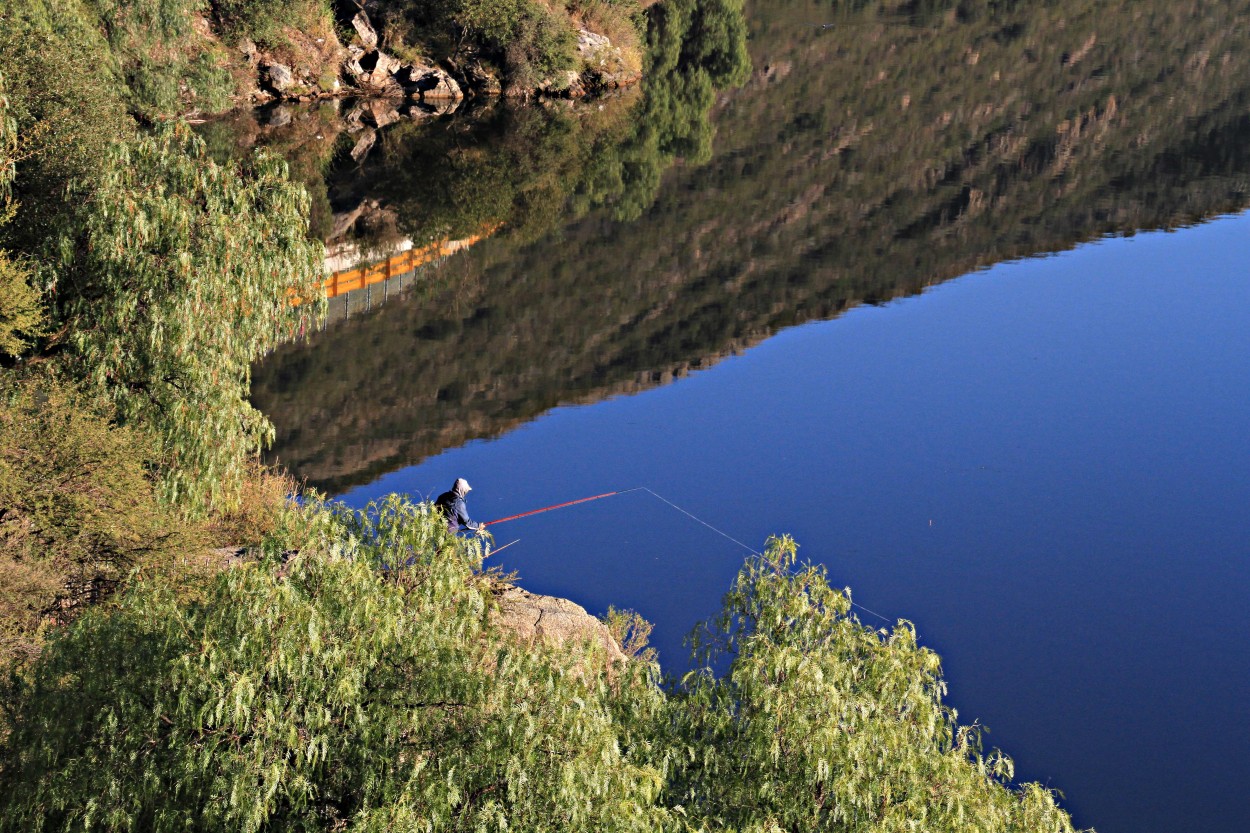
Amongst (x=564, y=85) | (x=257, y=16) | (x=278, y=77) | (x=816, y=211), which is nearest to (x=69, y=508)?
(x=816, y=211)

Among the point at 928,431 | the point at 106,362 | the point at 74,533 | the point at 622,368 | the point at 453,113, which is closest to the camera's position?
the point at 74,533

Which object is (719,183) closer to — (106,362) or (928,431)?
(928,431)

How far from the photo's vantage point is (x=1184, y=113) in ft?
251

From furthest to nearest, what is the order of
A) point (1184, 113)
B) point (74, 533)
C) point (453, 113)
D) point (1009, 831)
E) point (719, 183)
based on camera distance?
point (1184, 113)
point (453, 113)
point (719, 183)
point (74, 533)
point (1009, 831)

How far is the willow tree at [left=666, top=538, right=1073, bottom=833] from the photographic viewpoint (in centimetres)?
1136

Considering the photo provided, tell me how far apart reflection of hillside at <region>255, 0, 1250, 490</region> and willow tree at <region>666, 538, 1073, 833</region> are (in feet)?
55.1

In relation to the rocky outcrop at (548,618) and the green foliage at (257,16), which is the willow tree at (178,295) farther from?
the green foliage at (257,16)

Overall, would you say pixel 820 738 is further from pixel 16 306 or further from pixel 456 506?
pixel 16 306

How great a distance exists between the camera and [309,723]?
34.1ft

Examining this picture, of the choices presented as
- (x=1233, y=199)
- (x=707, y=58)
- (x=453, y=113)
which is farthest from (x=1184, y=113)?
(x=453, y=113)

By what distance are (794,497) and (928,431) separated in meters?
5.53

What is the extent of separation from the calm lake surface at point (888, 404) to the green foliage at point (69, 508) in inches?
328

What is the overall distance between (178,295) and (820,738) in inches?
445

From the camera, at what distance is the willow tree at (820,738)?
37.3ft
